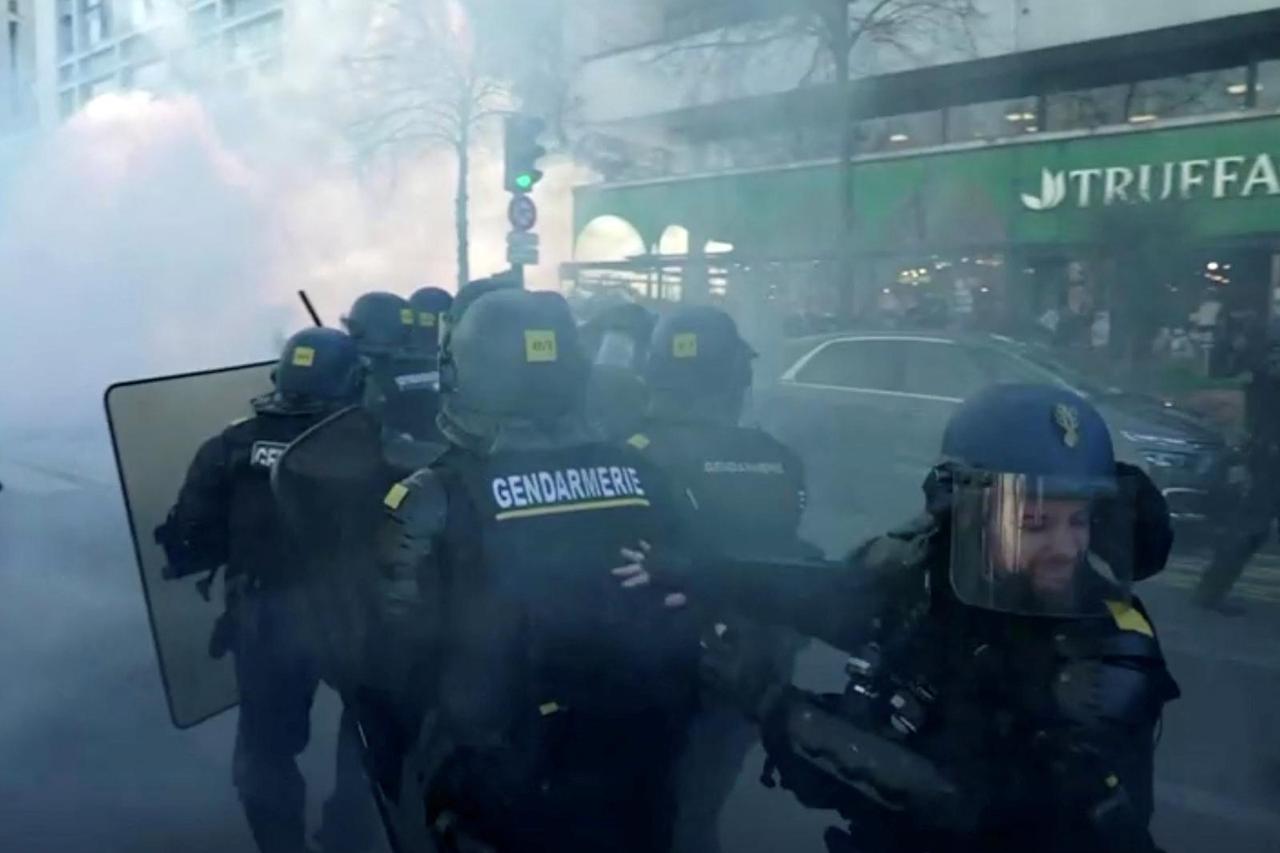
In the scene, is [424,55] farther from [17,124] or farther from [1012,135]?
[1012,135]

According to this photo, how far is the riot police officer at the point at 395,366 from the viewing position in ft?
12.2

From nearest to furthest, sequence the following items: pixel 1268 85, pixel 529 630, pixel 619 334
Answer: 1. pixel 529 630
2. pixel 619 334
3. pixel 1268 85

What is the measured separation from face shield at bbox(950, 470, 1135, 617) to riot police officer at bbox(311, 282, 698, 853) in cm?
47

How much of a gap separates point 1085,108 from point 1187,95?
0.91 metres

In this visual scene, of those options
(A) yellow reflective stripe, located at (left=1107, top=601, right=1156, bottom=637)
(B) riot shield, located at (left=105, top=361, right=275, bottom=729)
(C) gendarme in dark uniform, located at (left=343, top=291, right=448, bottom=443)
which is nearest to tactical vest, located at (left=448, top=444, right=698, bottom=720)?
(A) yellow reflective stripe, located at (left=1107, top=601, right=1156, bottom=637)

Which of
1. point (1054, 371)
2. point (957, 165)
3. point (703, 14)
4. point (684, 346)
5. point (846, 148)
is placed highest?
point (703, 14)

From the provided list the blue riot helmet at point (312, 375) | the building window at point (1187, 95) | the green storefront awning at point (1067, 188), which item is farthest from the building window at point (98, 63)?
the building window at point (1187, 95)

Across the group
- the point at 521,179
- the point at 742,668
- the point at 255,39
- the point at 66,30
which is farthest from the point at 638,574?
the point at 66,30

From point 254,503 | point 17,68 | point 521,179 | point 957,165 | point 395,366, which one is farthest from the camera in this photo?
point 957,165

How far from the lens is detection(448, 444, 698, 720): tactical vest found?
1890 millimetres

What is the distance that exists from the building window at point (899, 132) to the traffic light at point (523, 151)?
260 centimetres

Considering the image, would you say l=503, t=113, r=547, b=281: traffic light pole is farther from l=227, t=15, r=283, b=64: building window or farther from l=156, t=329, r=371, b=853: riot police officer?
l=156, t=329, r=371, b=853: riot police officer

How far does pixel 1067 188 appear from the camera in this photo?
14.4m

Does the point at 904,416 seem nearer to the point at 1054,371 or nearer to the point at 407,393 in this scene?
the point at 1054,371
